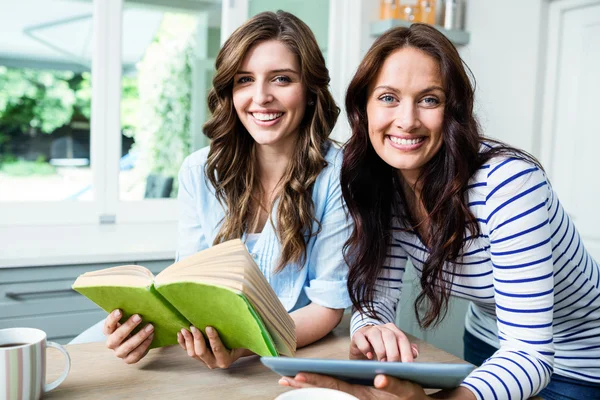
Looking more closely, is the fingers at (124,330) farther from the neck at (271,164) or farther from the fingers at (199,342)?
the neck at (271,164)

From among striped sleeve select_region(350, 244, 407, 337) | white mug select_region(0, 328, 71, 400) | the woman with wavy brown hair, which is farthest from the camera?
the woman with wavy brown hair

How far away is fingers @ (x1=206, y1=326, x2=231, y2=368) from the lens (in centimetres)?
83

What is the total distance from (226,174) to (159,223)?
148 cm

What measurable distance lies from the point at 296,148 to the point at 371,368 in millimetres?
825

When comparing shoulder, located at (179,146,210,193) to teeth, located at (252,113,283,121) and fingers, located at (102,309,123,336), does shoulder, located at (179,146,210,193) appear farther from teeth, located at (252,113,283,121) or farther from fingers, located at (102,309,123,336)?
fingers, located at (102,309,123,336)

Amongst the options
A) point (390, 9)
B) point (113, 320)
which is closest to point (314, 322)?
point (113, 320)

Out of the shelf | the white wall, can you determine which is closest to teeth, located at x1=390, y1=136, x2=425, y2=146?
the white wall

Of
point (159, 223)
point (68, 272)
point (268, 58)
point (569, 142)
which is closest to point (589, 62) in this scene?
point (569, 142)

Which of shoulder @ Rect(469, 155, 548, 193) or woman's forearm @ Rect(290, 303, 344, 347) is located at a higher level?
shoulder @ Rect(469, 155, 548, 193)

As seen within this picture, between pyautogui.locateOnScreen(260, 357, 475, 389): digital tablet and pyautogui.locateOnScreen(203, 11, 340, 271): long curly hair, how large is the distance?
0.61 m

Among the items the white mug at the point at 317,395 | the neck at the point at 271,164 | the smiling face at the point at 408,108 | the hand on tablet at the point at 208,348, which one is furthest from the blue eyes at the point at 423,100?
the white mug at the point at 317,395

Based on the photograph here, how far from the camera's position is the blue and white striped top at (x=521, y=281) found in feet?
2.78

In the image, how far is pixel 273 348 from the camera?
767mm

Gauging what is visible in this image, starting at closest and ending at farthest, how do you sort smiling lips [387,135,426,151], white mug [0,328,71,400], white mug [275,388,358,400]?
1. white mug [275,388,358,400]
2. white mug [0,328,71,400]
3. smiling lips [387,135,426,151]
